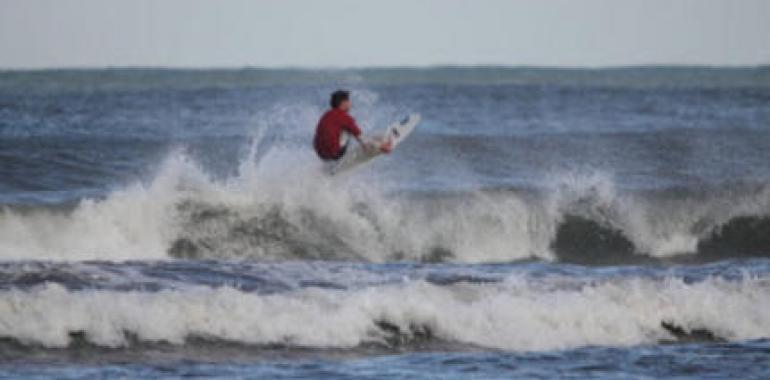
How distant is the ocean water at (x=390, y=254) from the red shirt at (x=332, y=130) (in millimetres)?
1394

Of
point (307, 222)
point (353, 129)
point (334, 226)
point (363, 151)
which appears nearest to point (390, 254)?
point (334, 226)

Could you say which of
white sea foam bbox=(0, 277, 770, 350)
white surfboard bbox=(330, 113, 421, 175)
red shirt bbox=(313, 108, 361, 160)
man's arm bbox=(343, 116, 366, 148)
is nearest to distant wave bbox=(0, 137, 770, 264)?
white surfboard bbox=(330, 113, 421, 175)

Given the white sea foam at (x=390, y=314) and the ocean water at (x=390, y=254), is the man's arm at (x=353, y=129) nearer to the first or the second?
the ocean water at (x=390, y=254)

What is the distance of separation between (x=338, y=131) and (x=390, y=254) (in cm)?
219

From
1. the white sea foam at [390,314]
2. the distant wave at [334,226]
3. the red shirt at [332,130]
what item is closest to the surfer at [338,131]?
the red shirt at [332,130]

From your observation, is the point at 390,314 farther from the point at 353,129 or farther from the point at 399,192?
the point at 399,192

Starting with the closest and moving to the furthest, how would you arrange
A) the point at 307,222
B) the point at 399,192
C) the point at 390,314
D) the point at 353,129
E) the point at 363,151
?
the point at 390,314 → the point at 353,129 → the point at 363,151 → the point at 307,222 → the point at 399,192

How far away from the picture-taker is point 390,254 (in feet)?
68.4

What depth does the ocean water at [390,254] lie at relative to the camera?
14.0 meters

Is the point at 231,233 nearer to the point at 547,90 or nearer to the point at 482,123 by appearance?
the point at 482,123

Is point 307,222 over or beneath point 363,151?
beneath

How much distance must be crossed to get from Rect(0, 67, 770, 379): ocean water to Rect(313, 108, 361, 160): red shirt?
139cm

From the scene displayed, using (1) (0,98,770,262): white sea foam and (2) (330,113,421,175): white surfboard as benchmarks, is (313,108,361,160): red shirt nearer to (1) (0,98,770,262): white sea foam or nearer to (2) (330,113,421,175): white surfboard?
(2) (330,113,421,175): white surfboard

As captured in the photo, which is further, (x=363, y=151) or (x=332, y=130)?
(x=363, y=151)
